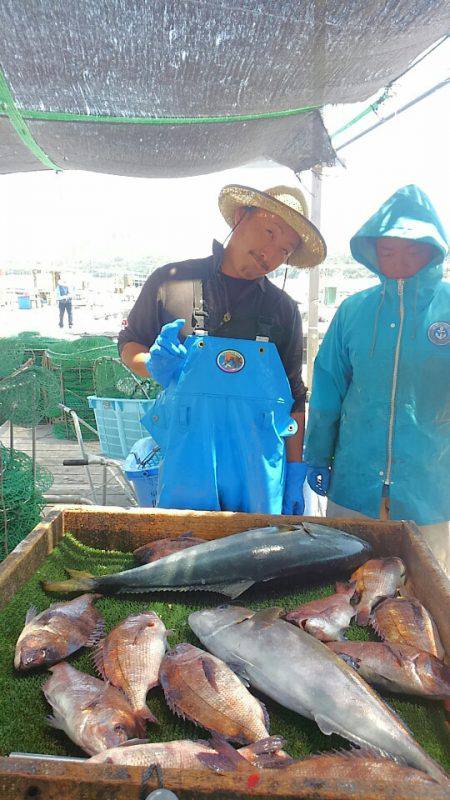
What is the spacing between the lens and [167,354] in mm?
2604

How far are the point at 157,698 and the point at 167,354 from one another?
160cm

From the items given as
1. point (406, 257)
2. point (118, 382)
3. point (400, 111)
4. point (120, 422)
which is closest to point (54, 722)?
point (406, 257)

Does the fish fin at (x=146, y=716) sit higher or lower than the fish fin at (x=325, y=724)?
lower

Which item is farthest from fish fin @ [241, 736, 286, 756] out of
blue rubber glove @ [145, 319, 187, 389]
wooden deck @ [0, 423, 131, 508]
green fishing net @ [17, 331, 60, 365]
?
green fishing net @ [17, 331, 60, 365]

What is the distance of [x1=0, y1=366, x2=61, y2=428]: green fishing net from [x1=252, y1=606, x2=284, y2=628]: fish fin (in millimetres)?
1950

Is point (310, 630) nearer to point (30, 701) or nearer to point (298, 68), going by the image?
point (30, 701)

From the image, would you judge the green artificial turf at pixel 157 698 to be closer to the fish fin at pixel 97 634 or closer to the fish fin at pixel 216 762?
the fish fin at pixel 97 634

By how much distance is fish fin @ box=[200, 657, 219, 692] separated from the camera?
140cm

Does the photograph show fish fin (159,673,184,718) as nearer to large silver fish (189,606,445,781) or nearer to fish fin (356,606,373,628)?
large silver fish (189,606,445,781)

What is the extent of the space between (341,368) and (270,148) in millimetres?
2584

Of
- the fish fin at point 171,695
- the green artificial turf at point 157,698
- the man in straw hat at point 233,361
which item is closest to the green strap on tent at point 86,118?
the man in straw hat at point 233,361

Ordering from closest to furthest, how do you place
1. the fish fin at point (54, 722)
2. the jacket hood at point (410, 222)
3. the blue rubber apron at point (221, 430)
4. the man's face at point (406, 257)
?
the fish fin at point (54, 722), the blue rubber apron at point (221, 430), the jacket hood at point (410, 222), the man's face at point (406, 257)

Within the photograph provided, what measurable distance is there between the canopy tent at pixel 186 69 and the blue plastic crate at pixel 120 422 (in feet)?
7.37

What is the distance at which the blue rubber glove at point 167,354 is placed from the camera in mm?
2588
